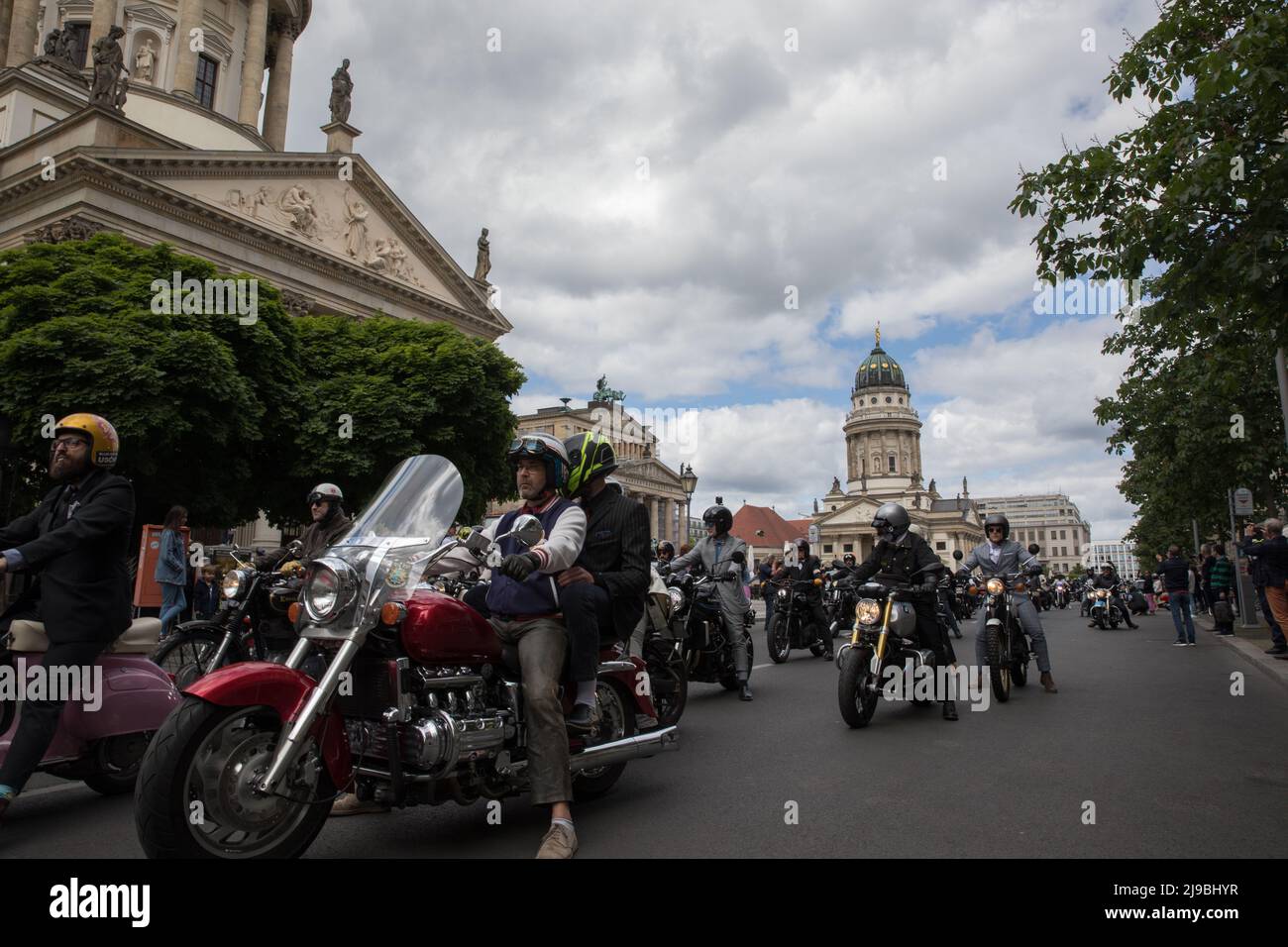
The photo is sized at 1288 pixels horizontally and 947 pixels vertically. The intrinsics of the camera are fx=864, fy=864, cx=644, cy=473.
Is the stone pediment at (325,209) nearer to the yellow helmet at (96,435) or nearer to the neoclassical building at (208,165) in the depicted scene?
the neoclassical building at (208,165)

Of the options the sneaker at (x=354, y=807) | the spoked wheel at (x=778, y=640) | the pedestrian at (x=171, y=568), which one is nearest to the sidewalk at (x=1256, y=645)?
the spoked wheel at (x=778, y=640)

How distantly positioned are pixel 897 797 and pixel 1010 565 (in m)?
4.98

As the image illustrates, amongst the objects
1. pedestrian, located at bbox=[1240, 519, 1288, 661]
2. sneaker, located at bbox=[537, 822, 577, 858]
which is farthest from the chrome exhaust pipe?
pedestrian, located at bbox=[1240, 519, 1288, 661]

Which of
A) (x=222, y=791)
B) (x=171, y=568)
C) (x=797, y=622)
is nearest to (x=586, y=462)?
(x=222, y=791)

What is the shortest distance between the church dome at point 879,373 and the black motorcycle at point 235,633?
132636 mm

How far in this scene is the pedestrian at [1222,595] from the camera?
54.8 feet

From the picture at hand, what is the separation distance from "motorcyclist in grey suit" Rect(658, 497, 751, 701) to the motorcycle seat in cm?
493

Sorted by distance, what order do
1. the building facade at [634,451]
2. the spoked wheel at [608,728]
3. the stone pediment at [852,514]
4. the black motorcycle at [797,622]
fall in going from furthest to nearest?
the stone pediment at [852,514] → the building facade at [634,451] → the black motorcycle at [797,622] → the spoked wheel at [608,728]

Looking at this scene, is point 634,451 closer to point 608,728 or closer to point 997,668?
point 997,668

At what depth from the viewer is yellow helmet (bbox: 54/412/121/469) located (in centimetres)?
443

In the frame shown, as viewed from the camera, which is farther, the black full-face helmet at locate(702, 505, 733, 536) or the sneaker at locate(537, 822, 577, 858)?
the black full-face helmet at locate(702, 505, 733, 536)

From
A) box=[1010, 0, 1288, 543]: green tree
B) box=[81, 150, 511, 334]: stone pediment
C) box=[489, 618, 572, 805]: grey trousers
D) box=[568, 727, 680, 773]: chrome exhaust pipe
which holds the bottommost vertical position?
box=[568, 727, 680, 773]: chrome exhaust pipe

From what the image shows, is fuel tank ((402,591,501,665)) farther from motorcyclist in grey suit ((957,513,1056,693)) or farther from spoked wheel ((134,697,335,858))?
motorcyclist in grey suit ((957,513,1056,693))

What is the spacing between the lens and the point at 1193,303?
23.3ft
